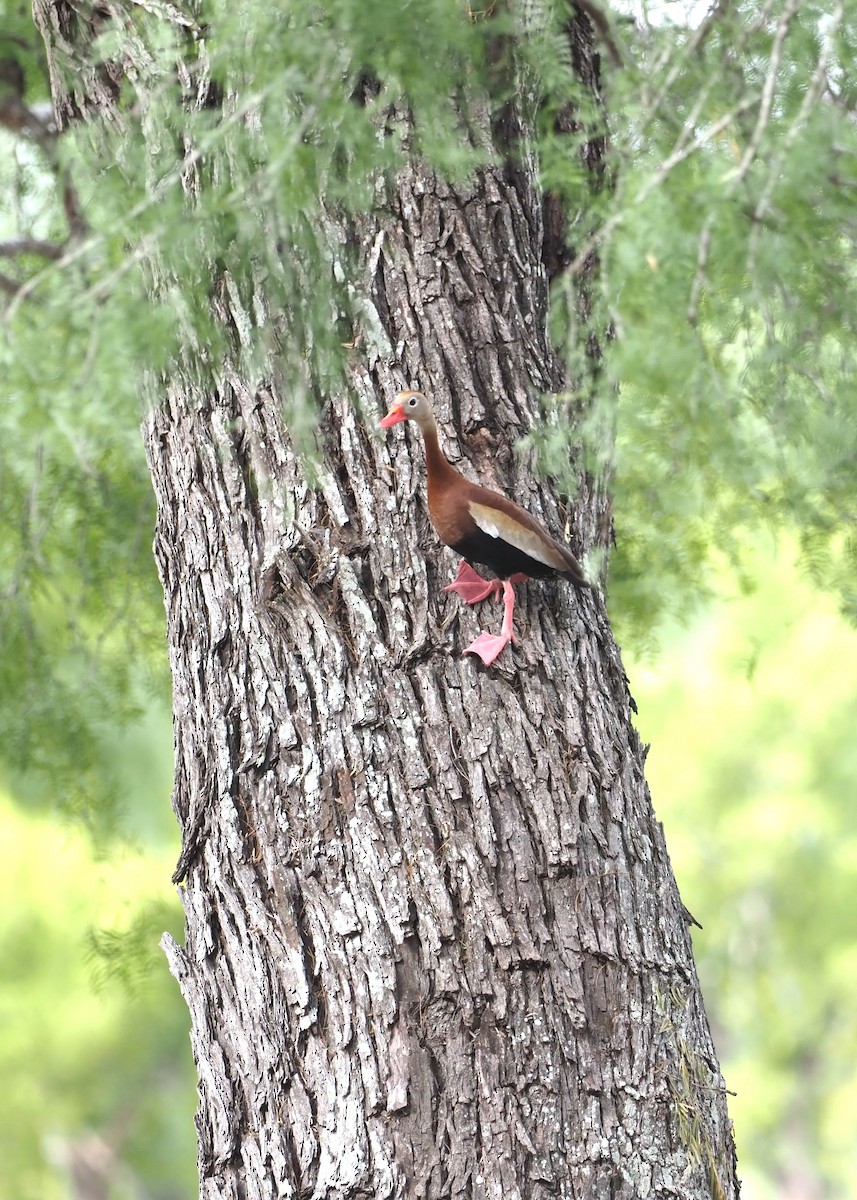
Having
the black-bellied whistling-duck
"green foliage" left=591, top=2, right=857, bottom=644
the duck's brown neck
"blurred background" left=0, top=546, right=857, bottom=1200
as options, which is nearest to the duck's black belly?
the black-bellied whistling-duck

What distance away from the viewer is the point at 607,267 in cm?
187

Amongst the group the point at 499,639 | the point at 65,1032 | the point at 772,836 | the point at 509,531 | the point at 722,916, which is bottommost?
the point at 499,639

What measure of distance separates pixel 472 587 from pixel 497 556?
0.38 feet

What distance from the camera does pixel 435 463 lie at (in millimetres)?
2383

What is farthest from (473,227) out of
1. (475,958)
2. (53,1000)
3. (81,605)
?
(53,1000)

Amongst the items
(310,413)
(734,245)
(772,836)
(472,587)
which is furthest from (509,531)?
(772,836)

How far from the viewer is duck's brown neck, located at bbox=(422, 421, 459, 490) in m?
2.38

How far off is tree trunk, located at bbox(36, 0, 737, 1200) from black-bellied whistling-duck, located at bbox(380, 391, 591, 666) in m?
0.05

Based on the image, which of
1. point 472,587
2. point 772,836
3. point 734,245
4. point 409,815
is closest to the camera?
point 734,245

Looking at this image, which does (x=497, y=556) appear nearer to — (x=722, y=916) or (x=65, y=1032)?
(x=65, y=1032)

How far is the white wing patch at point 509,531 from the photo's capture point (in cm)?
233

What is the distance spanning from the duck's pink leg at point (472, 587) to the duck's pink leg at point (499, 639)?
0.10 ft

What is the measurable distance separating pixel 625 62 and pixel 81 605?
2.79 metres

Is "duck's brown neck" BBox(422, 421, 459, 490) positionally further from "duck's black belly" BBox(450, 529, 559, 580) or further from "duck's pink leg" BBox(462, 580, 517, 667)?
"duck's pink leg" BBox(462, 580, 517, 667)
